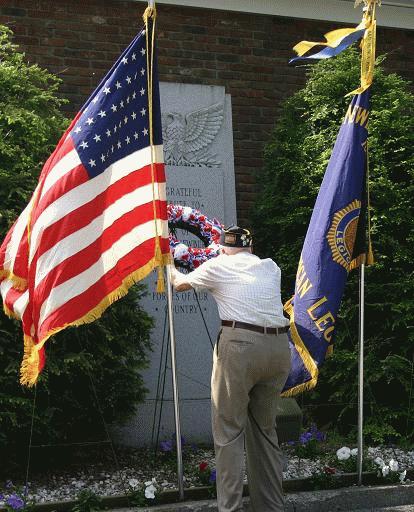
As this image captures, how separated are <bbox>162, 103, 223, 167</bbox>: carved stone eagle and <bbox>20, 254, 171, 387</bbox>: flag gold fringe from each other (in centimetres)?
289

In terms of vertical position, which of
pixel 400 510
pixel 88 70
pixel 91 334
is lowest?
pixel 400 510

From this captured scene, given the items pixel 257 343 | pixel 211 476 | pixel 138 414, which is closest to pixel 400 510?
pixel 211 476

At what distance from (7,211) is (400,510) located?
137 inches

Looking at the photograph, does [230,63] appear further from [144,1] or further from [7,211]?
[7,211]

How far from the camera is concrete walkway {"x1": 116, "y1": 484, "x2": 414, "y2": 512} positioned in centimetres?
614

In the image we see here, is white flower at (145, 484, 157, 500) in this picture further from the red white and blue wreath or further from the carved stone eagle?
the carved stone eagle

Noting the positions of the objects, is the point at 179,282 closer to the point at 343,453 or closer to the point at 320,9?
the point at 343,453

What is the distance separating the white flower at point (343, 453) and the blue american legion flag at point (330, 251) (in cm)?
91

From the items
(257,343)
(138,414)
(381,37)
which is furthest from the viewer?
(381,37)

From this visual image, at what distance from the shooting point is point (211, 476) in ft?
20.7

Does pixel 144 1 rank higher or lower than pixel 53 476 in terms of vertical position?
higher

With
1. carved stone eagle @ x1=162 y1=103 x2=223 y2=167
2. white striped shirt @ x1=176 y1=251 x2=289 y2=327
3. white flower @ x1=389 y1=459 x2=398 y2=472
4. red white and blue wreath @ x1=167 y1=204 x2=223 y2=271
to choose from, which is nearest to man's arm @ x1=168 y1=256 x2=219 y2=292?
white striped shirt @ x1=176 y1=251 x2=289 y2=327

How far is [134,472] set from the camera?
673 centimetres

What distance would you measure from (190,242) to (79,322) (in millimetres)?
2826
